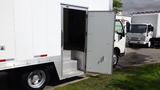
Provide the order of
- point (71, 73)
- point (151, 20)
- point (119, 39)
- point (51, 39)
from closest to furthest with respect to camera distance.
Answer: point (51, 39) → point (71, 73) → point (119, 39) → point (151, 20)

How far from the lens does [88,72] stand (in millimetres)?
9062

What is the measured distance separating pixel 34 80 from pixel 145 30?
16.5 meters

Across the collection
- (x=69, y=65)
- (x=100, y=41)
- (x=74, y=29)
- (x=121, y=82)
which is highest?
(x=74, y=29)

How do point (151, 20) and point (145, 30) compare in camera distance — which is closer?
point (145, 30)

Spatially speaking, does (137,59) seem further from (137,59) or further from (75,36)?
(75,36)

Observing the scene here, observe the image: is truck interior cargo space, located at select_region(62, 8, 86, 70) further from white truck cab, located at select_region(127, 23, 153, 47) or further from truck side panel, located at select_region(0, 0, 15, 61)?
A: white truck cab, located at select_region(127, 23, 153, 47)

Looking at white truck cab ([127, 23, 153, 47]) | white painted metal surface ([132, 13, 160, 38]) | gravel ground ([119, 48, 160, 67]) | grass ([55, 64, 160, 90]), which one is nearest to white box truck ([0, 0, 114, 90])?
grass ([55, 64, 160, 90])

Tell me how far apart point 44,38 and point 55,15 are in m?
0.78

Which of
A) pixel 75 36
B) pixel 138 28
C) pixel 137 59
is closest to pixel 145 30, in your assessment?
pixel 138 28

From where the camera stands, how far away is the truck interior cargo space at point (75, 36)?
9.02m

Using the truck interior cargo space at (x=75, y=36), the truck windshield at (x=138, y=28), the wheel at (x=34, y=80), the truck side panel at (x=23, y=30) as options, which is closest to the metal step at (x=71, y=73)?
the truck interior cargo space at (x=75, y=36)

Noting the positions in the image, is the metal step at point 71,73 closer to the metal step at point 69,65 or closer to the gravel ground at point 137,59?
the metal step at point 69,65

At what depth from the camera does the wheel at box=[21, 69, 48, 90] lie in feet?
23.0

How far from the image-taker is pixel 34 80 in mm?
7355
